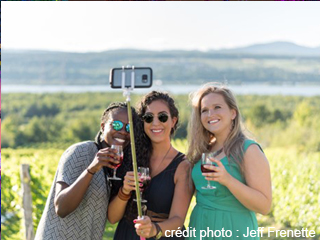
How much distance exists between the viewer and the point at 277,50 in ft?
242

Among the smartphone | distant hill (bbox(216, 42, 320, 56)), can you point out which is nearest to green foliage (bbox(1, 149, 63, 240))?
the smartphone

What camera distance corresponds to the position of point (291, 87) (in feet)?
214

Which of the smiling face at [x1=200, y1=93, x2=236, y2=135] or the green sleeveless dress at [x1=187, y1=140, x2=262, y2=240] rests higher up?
the smiling face at [x1=200, y1=93, x2=236, y2=135]

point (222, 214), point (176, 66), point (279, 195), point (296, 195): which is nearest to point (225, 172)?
point (222, 214)

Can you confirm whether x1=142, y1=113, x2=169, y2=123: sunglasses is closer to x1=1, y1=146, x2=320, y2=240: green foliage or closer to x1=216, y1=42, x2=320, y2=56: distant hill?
x1=1, y1=146, x2=320, y2=240: green foliage

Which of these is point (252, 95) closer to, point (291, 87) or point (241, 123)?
point (291, 87)

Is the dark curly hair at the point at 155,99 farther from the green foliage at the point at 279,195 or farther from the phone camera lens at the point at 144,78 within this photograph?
the green foliage at the point at 279,195

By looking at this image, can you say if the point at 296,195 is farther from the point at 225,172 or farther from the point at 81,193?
the point at 81,193

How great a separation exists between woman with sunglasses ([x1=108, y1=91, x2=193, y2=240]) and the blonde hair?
0.10m

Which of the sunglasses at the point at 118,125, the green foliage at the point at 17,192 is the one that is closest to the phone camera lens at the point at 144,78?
the sunglasses at the point at 118,125

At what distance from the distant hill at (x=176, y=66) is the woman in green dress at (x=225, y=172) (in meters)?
60.2

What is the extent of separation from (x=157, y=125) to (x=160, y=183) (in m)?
0.34

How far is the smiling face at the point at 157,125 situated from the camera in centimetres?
338

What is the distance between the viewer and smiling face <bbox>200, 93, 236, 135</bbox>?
331 centimetres
